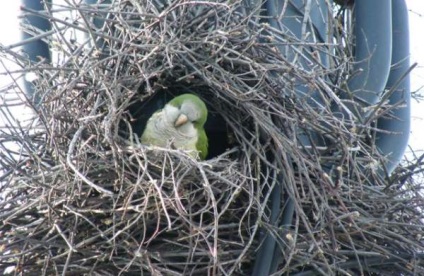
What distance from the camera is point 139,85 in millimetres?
2906

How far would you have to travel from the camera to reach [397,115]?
10.7ft

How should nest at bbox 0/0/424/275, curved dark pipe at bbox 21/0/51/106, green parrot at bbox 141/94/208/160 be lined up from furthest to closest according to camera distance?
green parrot at bbox 141/94/208/160, curved dark pipe at bbox 21/0/51/106, nest at bbox 0/0/424/275

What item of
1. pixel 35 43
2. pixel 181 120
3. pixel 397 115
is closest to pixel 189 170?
pixel 181 120

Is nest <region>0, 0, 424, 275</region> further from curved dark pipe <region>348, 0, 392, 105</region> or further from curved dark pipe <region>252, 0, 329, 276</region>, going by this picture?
curved dark pipe <region>348, 0, 392, 105</region>

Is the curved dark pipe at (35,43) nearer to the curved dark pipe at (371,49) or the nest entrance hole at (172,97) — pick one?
the nest entrance hole at (172,97)

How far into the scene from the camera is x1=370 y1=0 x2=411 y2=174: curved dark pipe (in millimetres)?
3199

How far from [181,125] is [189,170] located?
0.61 metres

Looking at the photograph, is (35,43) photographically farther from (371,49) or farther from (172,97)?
(371,49)

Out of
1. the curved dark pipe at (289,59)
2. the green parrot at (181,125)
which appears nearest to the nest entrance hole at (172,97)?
the green parrot at (181,125)

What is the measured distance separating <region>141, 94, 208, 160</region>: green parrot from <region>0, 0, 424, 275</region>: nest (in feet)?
0.39

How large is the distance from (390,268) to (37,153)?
3.35 feet

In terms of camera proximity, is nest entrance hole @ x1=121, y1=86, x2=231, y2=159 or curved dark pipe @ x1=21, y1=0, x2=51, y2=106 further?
nest entrance hole @ x1=121, y1=86, x2=231, y2=159

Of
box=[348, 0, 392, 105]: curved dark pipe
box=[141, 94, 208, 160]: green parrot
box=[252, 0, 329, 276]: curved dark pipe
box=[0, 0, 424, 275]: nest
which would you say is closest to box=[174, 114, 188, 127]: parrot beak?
box=[141, 94, 208, 160]: green parrot

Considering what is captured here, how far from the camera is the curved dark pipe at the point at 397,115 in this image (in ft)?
10.5
